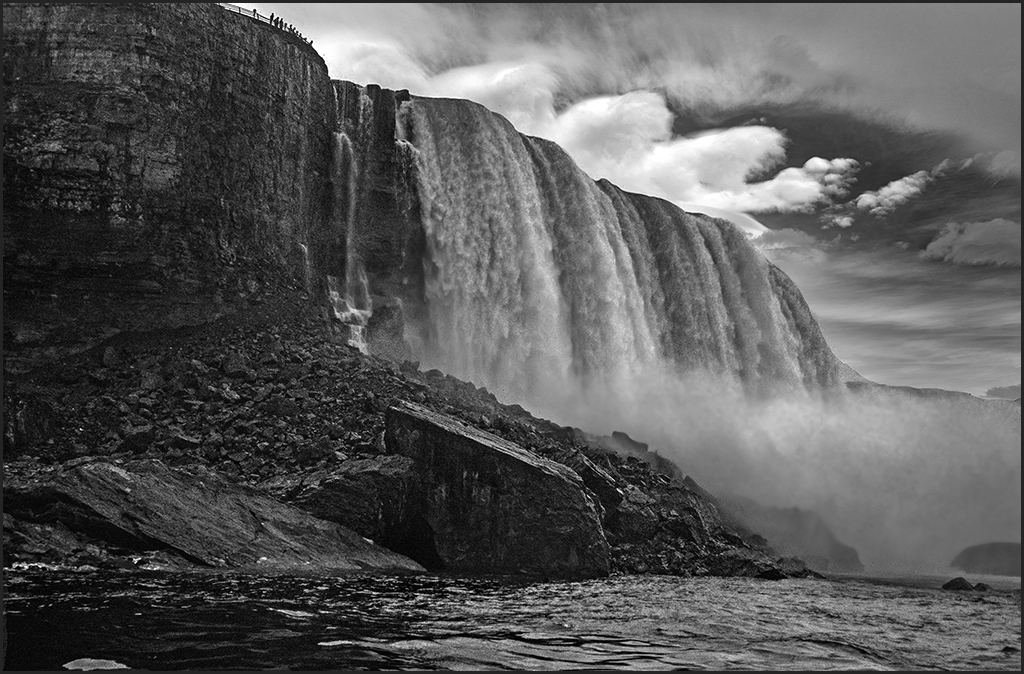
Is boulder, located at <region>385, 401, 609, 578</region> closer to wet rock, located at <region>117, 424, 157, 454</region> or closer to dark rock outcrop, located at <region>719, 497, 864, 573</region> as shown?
wet rock, located at <region>117, 424, 157, 454</region>

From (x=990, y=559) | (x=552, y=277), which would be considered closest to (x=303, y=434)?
(x=552, y=277)

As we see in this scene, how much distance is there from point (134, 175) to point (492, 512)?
1842cm

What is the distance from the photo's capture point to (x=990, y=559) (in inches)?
1180

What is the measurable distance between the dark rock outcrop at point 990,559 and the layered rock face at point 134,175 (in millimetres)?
27723

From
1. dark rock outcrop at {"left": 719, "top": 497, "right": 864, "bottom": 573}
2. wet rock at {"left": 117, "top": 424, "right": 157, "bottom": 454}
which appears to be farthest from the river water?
dark rock outcrop at {"left": 719, "top": 497, "right": 864, "bottom": 573}

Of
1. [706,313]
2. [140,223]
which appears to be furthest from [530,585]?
[706,313]

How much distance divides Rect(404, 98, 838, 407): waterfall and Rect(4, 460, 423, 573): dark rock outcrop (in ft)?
55.8

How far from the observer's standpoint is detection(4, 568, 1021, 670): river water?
796 centimetres

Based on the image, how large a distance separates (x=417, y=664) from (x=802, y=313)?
50602 millimetres

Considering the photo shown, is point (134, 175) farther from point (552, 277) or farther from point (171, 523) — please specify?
point (552, 277)

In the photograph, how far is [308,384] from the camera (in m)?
25.1

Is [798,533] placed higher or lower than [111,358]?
lower

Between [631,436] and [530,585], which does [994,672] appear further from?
[631,436]

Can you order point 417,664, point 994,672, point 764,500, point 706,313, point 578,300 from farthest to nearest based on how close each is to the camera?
1. point 706,313
2. point 578,300
3. point 764,500
4. point 994,672
5. point 417,664
